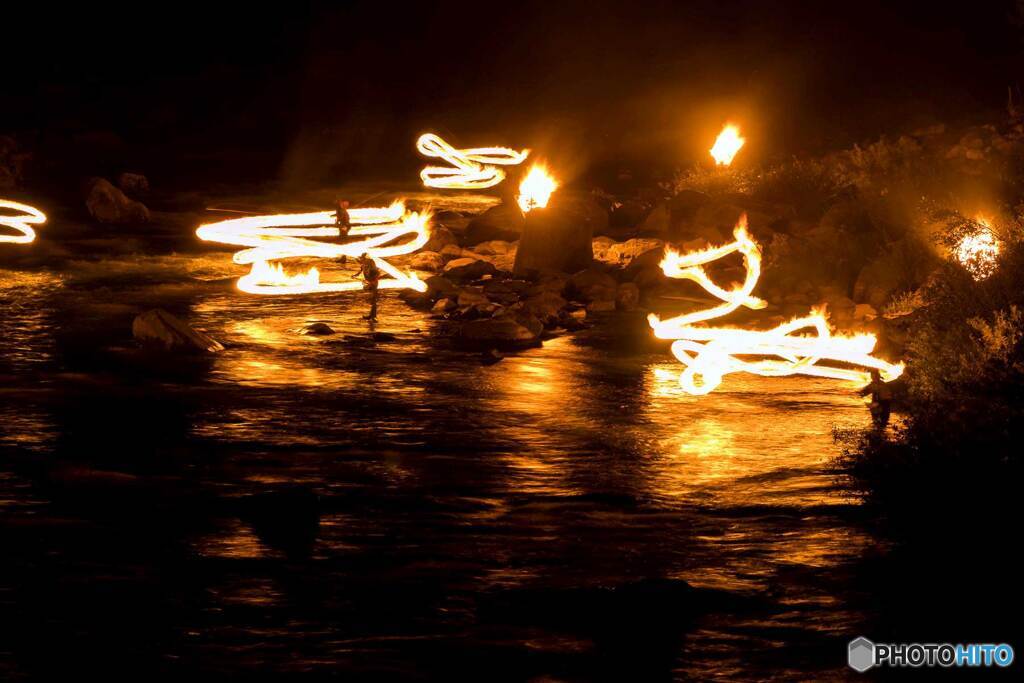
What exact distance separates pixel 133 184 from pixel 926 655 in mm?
30892

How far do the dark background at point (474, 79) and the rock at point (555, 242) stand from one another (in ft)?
46.8

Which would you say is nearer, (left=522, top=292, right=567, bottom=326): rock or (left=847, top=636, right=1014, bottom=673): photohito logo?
(left=847, top=636, right=1014, bottom=673): photohito logo

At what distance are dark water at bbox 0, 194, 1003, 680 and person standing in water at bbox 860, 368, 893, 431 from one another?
0.31 meters

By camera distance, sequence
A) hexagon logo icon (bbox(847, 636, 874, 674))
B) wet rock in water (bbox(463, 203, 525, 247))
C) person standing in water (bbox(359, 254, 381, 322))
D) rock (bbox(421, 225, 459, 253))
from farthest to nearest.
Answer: wet rock in water (bbox(463, 203, 525, 247))
rock (bbox(421, 225, 459, 253))
person standing in water (bbox(359, 254, 381, 322))
hexagon logo icon (bbox(847, 636, 874, 674))

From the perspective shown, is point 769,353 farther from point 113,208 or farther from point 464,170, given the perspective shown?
point 464,170

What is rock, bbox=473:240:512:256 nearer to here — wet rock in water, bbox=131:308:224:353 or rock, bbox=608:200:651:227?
rock, bbox=608:200:651:227

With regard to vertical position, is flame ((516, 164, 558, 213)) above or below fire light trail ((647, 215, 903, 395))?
above

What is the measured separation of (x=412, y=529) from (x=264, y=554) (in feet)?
4.04

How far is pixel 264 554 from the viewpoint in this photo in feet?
33.3

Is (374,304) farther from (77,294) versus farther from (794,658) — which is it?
(794,658)

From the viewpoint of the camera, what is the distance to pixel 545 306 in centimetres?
2025

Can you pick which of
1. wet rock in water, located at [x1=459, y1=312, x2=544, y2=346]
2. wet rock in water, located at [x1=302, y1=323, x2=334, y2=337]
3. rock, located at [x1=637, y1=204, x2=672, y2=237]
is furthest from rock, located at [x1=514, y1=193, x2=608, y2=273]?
wet rock in water, located at [x1=302, y1=323, x2=334, y2=337]

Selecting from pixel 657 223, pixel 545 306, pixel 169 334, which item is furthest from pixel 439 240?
pixel 169 334

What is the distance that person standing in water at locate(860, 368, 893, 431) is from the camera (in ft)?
46.5
